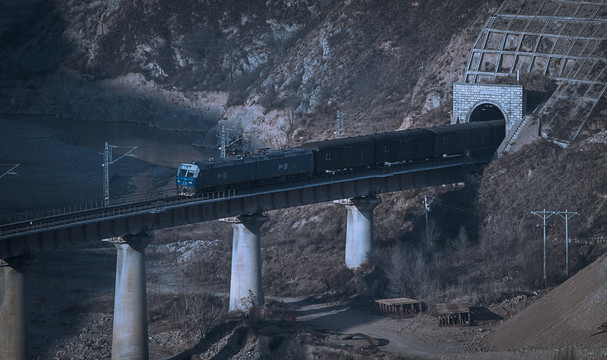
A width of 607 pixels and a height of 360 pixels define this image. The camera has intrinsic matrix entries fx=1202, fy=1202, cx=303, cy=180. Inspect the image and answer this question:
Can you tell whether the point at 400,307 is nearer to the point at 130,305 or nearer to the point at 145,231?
the point at 145,231

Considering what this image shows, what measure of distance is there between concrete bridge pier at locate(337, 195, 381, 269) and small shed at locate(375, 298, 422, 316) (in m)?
10.3

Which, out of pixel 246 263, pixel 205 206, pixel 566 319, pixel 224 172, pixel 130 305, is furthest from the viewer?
pixel 246 263

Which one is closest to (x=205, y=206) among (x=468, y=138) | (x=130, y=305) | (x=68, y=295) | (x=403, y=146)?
(x=130, y=305)

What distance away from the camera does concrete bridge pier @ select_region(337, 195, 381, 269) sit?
89.5 m

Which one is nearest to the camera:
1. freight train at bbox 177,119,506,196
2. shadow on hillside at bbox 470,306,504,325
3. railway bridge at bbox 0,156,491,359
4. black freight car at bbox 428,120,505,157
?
railway bridge at bbox 0,156,491,359

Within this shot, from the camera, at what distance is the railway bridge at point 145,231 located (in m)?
65.9

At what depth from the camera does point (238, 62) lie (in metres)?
161

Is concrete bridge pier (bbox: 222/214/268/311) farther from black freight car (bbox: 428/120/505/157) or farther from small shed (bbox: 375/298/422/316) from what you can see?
black freight car (bbox: 428/120/505/157)

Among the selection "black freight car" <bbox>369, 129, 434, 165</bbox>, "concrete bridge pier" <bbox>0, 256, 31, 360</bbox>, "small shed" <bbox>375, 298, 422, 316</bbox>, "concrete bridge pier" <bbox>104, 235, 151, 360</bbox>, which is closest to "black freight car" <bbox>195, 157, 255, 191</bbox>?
"concrete bridge pier" <bbox>104, 235, 151, 360</bbox>

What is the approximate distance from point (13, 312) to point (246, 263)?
18.5 metres

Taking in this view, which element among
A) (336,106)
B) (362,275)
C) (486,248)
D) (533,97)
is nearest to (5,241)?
(362,275)

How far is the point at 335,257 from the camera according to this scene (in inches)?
3656

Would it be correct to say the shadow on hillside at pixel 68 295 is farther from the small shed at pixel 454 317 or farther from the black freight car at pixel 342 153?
the small shed at pixel 454 317

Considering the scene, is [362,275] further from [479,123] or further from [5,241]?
[5,241]
